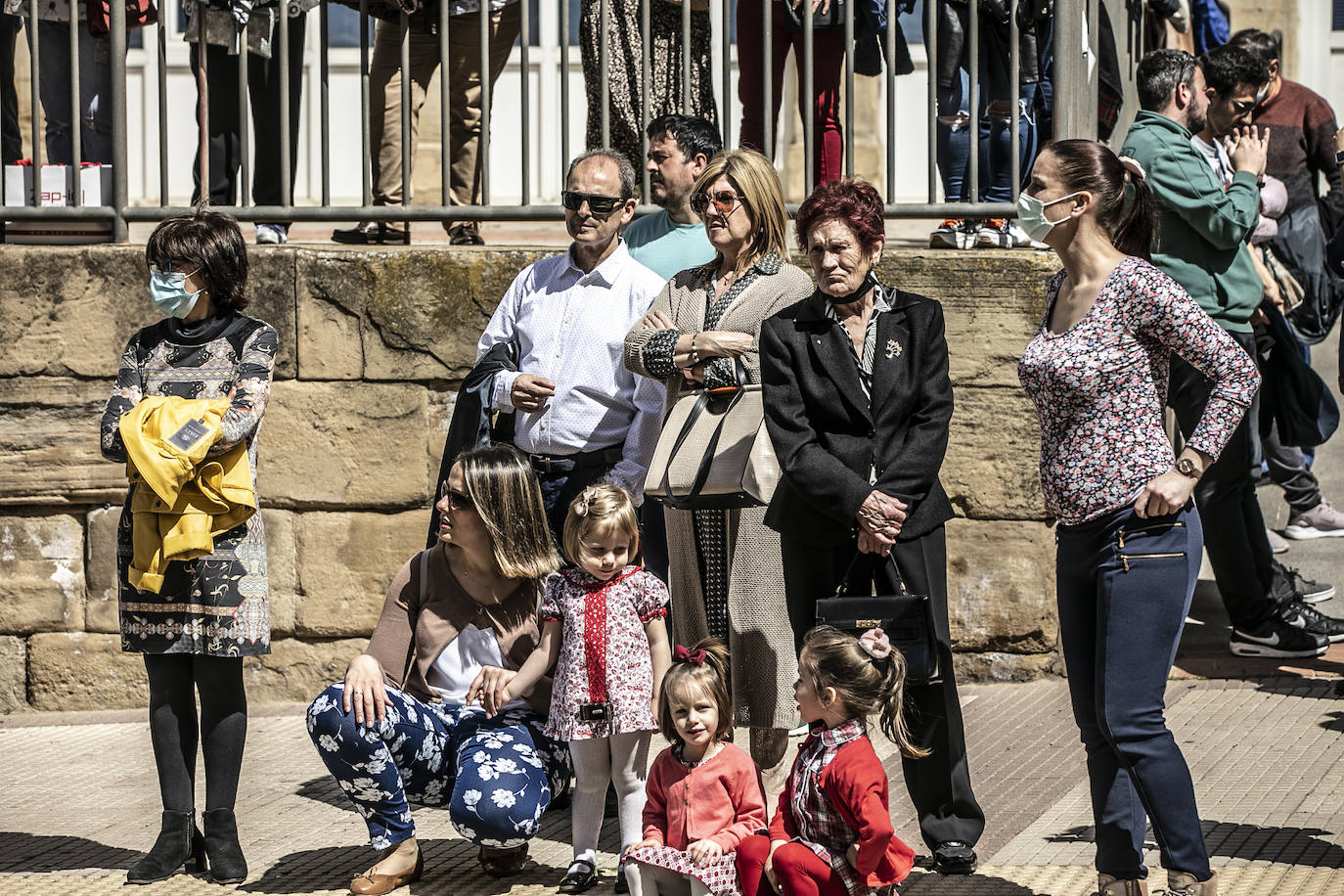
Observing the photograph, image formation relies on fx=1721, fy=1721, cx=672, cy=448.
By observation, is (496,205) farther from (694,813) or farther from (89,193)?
(694,813)

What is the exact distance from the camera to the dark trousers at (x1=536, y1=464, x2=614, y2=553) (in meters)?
5.25

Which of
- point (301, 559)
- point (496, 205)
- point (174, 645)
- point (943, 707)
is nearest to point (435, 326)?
point (496, 205)

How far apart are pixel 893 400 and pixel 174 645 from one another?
79.4 inches

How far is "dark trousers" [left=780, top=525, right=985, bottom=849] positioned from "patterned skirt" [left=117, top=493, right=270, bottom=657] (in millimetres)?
1482

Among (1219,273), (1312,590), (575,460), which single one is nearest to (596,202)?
(575,460)

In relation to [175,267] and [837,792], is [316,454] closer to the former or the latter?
[175,267]

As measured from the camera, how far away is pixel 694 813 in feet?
13.3

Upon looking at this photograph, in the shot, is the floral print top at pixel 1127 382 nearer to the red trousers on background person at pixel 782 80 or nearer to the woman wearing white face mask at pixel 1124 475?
the woman wearing white face mask at pixel 1124 475

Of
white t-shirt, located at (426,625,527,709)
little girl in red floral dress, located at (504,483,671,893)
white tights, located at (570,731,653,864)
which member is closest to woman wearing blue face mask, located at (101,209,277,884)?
white t-shirt, located at (426,625,527,709)

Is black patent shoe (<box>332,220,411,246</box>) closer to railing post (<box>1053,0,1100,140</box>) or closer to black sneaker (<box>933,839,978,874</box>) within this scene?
railing post (<box>1053,0,1100,140</box>)

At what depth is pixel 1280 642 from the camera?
21.0ft

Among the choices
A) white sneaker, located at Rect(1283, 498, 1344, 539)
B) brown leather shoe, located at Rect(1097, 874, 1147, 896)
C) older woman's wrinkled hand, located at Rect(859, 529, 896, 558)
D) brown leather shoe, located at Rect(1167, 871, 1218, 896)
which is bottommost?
brown leather shoe, located at Rect(1097, 874, 1147, 896)

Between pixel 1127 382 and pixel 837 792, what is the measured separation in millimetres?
1150

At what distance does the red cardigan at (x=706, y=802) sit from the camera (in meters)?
4.06
